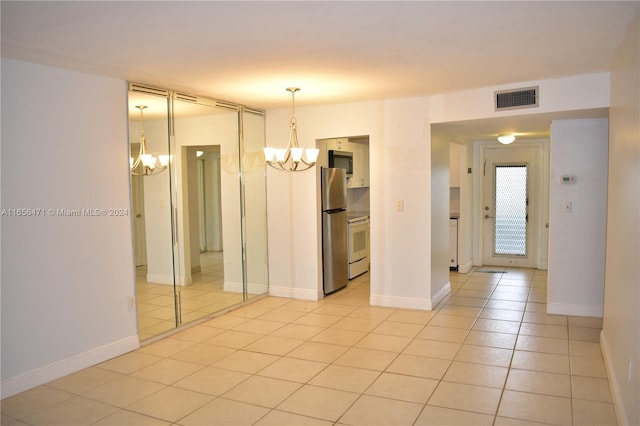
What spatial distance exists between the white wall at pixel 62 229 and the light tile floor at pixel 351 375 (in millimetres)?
248

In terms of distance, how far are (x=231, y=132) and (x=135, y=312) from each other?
2.35m

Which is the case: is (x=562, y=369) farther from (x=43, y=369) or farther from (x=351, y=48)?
(x=43, y=369)

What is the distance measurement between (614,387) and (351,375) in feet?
5.98

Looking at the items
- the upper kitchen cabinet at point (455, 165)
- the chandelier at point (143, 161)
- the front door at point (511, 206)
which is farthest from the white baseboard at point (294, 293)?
the front door at point (511, 206)

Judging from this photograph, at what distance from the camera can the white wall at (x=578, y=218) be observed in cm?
499

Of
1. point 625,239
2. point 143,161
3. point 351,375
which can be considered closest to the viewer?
point 625,239

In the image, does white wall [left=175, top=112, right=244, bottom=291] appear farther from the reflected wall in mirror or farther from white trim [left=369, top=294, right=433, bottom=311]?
white trim [left=369, top=294, right=433, bottom=311]

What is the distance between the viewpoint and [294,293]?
6.11 m

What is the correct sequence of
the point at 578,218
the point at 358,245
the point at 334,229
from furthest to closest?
the point at 358,245 → the point at 334,229 → the point at 578,218

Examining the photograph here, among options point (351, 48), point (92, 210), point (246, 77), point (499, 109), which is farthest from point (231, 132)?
point (499, 109)

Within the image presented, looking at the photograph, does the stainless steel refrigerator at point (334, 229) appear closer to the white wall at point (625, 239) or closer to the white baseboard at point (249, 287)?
the white baseboard at point (249, 287)

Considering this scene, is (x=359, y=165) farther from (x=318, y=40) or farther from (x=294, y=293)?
(x=318, y=40)

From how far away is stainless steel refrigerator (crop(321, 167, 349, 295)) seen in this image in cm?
613

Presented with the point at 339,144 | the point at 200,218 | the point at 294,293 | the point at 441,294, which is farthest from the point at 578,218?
the point at 200,218
